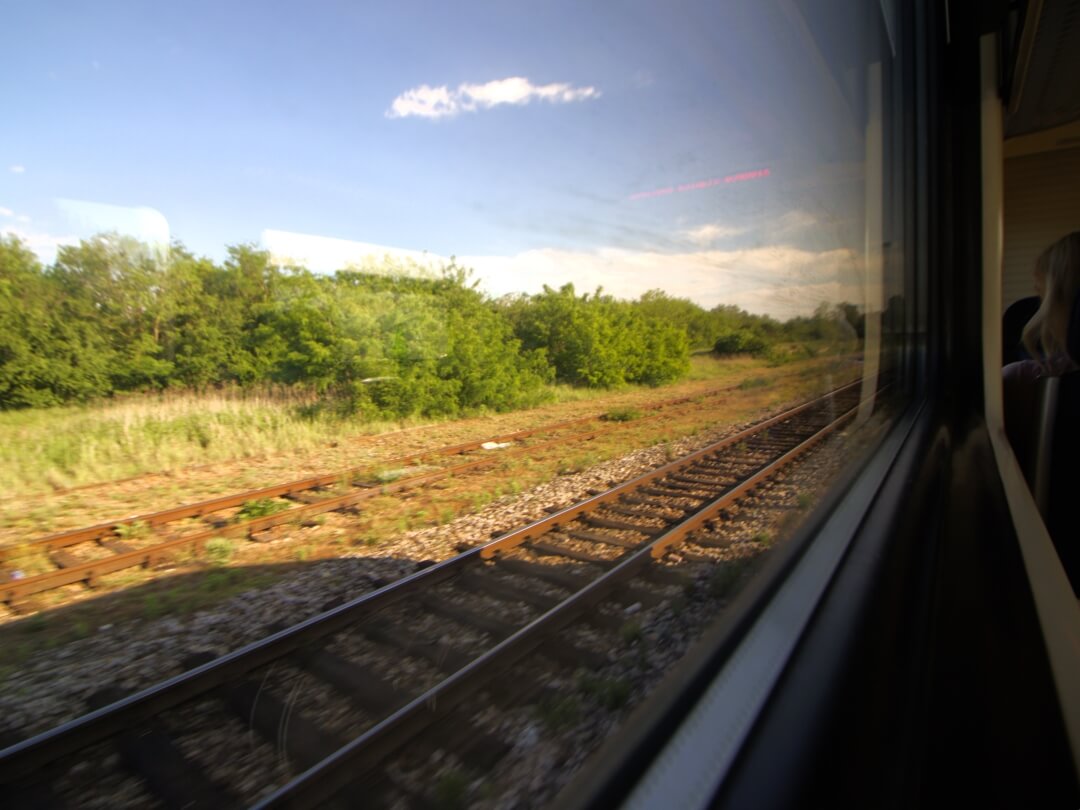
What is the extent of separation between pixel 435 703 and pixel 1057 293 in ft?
11.0

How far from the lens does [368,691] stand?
5.31ft

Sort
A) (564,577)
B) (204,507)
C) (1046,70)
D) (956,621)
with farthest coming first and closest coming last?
(1046,70) → (564,577) → (204,507) → (956,621)

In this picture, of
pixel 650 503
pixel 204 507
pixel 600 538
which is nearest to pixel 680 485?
pixel 650 503

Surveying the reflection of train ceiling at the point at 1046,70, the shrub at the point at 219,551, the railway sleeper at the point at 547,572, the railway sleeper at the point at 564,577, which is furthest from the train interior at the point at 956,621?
the shrub at the point at 219,551

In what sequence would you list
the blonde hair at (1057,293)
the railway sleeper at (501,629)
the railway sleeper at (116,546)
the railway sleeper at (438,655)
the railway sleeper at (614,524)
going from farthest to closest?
the railway sleeper at (614,524), the blonde hair at (1057,293), the railway sleeper at (501,629), the railway sleeper at (438,655), the railway sleeper at (116,546)

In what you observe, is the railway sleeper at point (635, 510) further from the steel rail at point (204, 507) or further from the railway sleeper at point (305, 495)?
the railway sleeper at point (305, 495)

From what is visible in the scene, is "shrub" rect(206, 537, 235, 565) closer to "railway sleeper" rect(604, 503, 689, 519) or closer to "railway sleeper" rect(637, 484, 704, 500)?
"railway sleeper" rect(604, 503, 689, 519)

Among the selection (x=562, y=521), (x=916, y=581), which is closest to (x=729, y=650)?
(x=916, y=581)

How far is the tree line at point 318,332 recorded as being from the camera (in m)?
0.98

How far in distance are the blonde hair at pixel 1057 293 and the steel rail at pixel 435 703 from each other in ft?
6.96

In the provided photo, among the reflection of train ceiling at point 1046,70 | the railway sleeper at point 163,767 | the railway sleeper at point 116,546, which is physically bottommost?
the railway sleeper at point 163,767

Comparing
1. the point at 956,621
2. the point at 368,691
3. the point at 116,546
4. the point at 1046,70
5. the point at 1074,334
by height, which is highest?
the point at 1046,70

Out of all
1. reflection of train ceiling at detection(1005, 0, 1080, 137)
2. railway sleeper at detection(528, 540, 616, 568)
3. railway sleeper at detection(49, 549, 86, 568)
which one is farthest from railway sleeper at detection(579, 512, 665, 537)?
reflection of train ceiling at detection(1005, 0, 1080, 137)

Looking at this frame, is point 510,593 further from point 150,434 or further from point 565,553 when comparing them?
point 150,434
